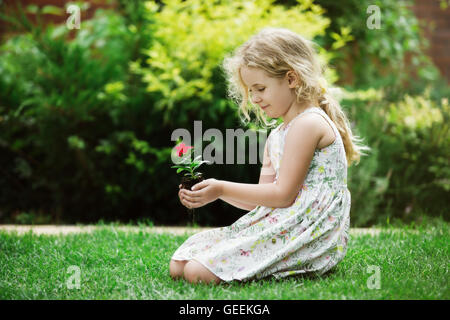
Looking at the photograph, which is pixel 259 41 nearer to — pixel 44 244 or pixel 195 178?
pixel 195 178

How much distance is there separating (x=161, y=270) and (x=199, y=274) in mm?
418

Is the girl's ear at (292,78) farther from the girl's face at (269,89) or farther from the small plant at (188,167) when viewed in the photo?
the small plant at (188,167)

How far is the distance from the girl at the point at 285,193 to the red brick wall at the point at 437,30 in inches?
243

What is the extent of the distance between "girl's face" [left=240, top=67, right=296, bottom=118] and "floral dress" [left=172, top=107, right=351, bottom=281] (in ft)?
0.40

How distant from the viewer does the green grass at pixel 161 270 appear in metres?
2.33

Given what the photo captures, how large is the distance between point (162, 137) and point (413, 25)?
4084mm

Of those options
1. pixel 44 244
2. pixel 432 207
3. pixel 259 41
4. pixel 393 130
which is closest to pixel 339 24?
pixel 393 130

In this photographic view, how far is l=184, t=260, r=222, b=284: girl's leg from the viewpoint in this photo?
2.48m

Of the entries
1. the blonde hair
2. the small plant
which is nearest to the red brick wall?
the blonde hair

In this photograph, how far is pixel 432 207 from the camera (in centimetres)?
488

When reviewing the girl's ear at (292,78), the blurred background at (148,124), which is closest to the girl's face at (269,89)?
the girl's ear at (292,78)

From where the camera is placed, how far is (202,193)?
2.42 m
